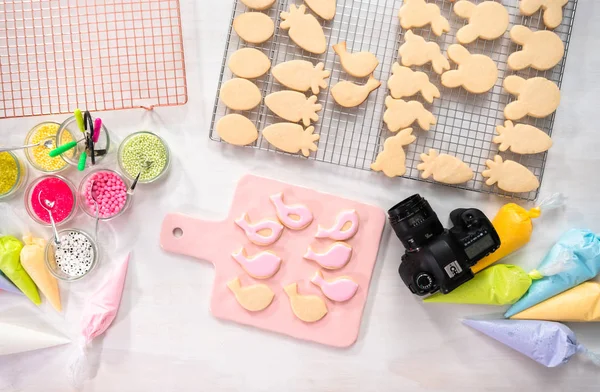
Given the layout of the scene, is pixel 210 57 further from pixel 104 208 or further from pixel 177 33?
pixel 104 208

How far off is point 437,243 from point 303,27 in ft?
2.14

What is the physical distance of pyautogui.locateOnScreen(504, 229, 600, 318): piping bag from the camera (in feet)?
4.46

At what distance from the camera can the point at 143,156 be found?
54.2 inches

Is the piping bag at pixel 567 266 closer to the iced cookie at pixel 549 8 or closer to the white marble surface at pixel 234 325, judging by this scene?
the white marble surface at pixel 234 325

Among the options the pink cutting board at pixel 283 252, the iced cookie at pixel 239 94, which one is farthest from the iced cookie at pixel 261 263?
the iced cookie at pixel 239 94

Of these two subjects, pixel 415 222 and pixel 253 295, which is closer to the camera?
pixel 415 222

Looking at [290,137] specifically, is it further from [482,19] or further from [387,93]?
[482,19]

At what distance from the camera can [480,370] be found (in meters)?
1.45

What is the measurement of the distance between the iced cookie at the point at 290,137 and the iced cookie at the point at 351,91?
108 mm

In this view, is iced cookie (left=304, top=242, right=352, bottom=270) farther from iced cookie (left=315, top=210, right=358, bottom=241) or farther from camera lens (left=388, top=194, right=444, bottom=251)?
camera lens (left=388, top=194, right=444, bottom=251)

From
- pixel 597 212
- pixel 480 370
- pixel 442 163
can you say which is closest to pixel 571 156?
pixel 597 212

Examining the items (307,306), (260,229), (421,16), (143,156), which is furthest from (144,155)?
(421,16)

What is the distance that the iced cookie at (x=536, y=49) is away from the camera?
136cm

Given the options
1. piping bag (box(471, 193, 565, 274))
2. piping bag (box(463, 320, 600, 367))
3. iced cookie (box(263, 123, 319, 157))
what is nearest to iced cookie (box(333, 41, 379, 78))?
iced cookie (box(263, 123, 319, 157))
